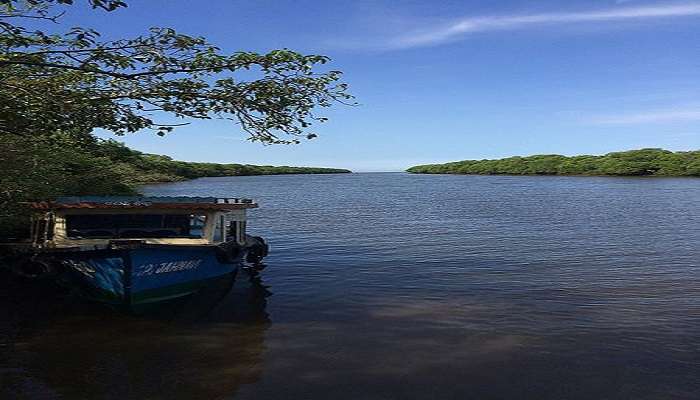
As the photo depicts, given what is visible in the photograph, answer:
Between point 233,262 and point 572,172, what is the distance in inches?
5266

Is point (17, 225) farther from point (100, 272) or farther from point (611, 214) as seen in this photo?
point (611, 214)

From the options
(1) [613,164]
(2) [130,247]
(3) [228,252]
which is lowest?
(3) [228,252]

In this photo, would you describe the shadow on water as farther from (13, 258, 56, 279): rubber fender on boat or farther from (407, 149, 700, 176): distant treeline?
Answer: (407, 149, 700, 176): distant treeline

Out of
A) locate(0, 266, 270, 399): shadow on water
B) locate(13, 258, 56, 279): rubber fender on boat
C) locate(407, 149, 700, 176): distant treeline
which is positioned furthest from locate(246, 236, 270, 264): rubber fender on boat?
locate(407, 149, 700, 176): distant treeline

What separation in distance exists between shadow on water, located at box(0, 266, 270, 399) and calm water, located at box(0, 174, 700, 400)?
5 centimetres

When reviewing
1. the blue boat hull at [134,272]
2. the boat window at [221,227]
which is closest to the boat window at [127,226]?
the boat window at [221,227]

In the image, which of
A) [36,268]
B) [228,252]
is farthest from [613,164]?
[36,268]

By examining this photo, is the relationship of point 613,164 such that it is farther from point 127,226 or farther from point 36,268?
point 36,268

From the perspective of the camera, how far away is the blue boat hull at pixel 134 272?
12.9 m

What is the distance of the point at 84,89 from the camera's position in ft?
36.0

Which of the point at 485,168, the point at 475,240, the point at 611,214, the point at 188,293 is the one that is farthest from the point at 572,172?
the point at 188,293

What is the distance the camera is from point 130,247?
12.7 m

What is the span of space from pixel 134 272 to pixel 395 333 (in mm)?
6267

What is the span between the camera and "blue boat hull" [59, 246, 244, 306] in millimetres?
12945
